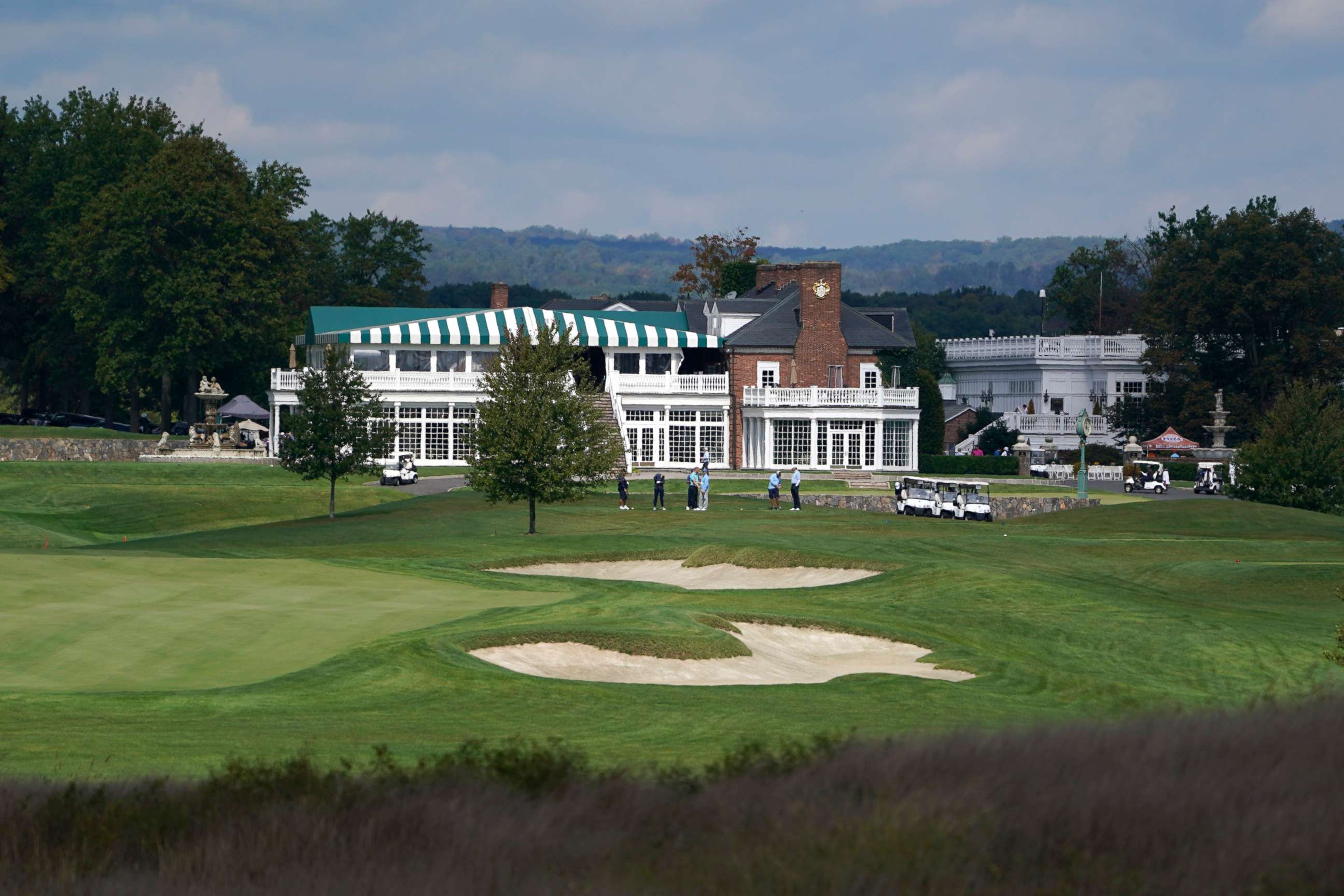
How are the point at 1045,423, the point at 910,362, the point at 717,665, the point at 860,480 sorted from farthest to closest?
→ the point at 1045,423 < the point at 910,362 < the point at 860,480 < the point at 717,665

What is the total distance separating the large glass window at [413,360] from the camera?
84.7 metres

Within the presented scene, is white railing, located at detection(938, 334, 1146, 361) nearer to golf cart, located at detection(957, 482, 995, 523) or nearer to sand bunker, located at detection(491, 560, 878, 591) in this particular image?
golf cart, located at detection(957, 482, 995, 523)

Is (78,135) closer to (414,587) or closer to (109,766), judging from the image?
(414,587)

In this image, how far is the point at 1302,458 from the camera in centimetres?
5588

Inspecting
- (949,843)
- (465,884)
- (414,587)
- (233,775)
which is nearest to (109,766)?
(233,775)

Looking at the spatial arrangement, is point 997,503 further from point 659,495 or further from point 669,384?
point 669,384

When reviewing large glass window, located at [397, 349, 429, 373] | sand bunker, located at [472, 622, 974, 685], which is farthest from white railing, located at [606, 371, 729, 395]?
sand bunker, located at [472, 622, 974, 685]

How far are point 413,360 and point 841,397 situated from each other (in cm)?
2316

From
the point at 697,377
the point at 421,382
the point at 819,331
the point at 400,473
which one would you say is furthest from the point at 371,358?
the point at 819,331

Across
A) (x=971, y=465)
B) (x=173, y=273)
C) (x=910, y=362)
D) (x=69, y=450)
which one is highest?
(x=173, y=273)

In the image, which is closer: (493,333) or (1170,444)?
(493,333)

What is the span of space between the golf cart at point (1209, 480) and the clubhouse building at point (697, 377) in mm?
14718

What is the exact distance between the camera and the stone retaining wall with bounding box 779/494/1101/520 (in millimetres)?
61812

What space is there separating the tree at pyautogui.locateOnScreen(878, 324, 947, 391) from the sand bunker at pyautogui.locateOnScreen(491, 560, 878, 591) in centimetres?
4937
